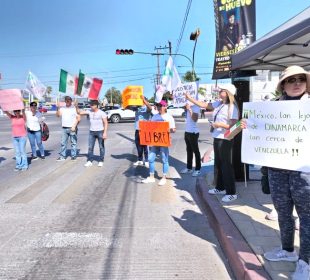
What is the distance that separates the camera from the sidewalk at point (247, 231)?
366 cm

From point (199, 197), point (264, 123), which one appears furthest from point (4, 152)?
point (264, 123)

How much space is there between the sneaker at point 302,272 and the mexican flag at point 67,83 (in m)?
9.23

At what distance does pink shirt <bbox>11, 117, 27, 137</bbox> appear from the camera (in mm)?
9859

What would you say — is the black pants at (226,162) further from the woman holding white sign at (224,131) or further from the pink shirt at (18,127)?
the pink shirt at (18,127)

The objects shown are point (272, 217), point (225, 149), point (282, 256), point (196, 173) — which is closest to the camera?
point (282, 256)

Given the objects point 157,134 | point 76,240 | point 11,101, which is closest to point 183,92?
point 157,134

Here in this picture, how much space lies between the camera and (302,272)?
3.29m

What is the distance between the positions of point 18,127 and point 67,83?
2.30 metres

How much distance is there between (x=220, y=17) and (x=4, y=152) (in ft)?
29.4

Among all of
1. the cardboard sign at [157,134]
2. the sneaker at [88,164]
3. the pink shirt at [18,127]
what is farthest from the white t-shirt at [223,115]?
the pink shirt at [18,127]

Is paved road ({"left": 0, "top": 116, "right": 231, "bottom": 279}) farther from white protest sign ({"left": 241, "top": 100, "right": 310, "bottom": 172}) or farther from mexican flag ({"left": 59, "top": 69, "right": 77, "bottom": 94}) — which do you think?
mexican flag ({"left": 59, "top": 69, "right": 77, "bottom": 94})

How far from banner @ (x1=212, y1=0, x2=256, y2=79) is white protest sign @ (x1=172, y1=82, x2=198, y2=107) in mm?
762

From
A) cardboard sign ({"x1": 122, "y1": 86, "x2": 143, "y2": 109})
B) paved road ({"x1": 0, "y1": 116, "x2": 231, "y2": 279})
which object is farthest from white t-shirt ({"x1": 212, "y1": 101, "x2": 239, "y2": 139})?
cardboard sign ({"x1": 122, "y1": 86, "x2": 143, "y2": 109})

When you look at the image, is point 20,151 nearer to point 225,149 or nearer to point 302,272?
point 225,149
